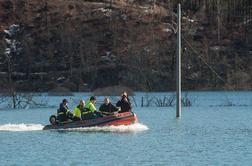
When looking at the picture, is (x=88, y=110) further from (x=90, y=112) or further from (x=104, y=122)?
(x=104, y=122)

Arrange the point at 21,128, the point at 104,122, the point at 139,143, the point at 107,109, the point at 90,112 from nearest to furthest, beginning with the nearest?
the point at 139,143 < the point at 104,122 < the point at 90,112 < the point at 107,109 < the point at 21,128

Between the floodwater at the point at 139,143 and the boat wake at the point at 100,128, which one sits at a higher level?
the boat wake at the point at 100,128

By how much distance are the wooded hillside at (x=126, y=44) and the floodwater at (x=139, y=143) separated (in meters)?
61.7

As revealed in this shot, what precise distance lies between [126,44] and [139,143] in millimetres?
95239

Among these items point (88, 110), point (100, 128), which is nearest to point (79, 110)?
point (88, 110)

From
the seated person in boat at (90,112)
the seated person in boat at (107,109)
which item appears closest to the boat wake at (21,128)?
the seated person in boat at (90,112)

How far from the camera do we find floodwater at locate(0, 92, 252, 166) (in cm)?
3252

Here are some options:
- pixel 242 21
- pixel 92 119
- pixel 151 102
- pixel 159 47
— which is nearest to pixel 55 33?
pixel 159 47

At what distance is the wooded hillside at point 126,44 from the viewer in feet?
396

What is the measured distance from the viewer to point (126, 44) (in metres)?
134

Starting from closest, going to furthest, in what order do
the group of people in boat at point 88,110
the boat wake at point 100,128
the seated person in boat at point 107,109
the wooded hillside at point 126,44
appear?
the boat wake at point 100,128
the group of people in boat at point 88,110
the seated person in boat at point 107,109
the wooded hillside at point 126,44

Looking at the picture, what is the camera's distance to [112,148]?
36.8 m

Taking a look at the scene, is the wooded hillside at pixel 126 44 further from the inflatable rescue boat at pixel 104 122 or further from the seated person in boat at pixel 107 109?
the inflatable rescue boat at pixel 104 122

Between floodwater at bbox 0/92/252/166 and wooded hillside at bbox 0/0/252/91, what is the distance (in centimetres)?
6173
